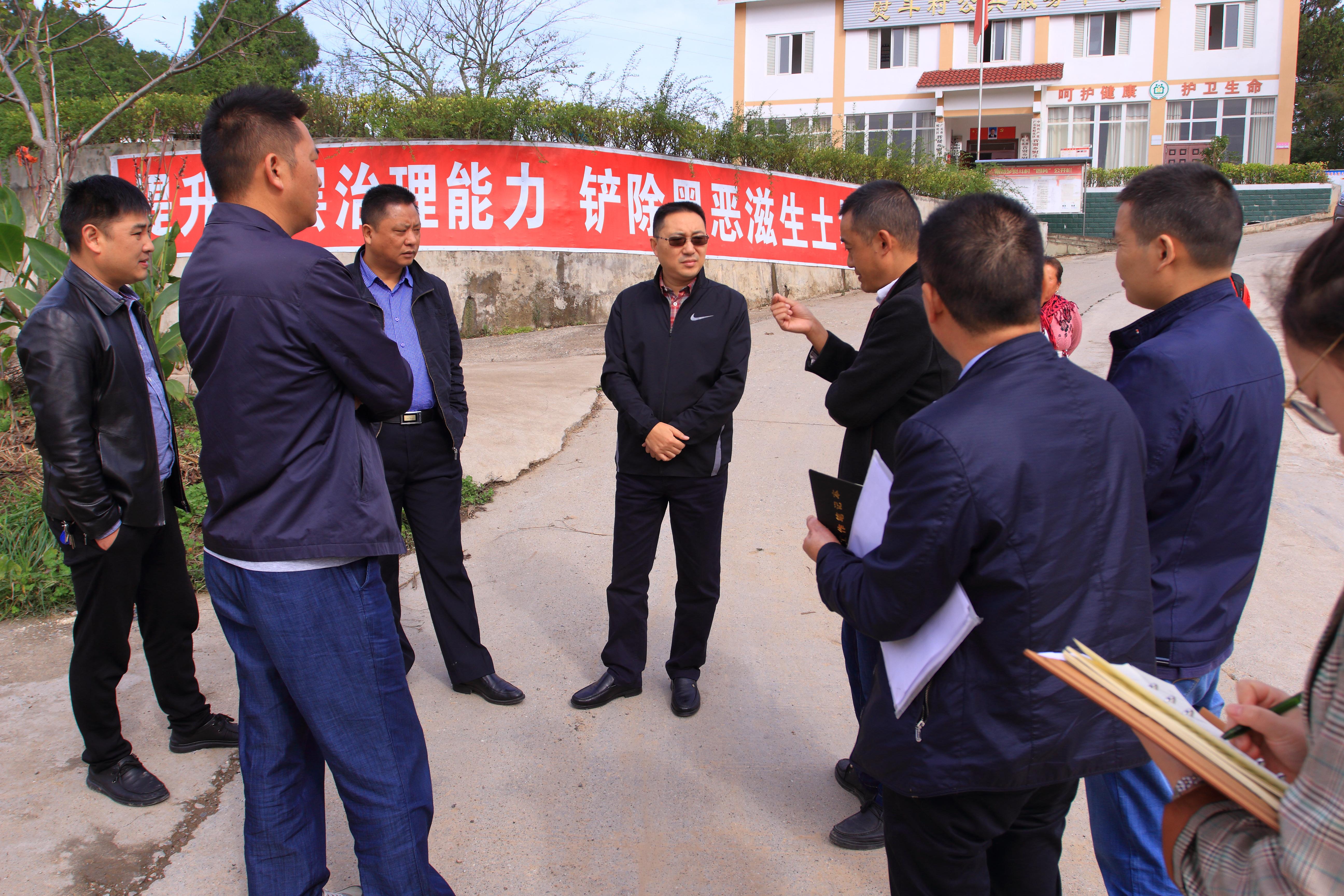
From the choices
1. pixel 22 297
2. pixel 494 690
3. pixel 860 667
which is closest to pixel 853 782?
pixel 860 667

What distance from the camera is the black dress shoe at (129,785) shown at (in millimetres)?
2861

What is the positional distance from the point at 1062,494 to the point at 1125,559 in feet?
0.69

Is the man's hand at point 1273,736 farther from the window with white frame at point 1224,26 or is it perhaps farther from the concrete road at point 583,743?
the window with white frame at point 1224,26

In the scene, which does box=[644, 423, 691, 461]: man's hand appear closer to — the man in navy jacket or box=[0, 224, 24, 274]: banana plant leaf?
the man in navy jacket

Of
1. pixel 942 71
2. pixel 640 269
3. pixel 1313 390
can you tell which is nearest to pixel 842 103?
pixel 942 71

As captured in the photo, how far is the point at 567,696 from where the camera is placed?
3.64 meters

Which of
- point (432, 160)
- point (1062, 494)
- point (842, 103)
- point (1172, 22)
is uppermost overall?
point (1172, 22)

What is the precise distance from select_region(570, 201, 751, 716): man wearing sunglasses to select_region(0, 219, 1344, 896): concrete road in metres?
0.24

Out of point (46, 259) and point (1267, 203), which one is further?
point (1267, 203)

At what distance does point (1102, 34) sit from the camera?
2786cm

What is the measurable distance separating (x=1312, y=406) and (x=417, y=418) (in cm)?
299

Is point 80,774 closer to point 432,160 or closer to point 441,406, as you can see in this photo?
point 441,406

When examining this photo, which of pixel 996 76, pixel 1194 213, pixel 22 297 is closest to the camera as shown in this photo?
pixel 1194 213

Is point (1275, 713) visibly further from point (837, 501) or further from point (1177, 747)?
point (837, 501)
